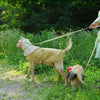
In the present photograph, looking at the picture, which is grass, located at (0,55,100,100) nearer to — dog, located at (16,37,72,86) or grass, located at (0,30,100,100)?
grass, located at (0,30,100,100)

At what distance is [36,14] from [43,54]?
631 centimetres

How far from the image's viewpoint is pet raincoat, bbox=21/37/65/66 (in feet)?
13.5

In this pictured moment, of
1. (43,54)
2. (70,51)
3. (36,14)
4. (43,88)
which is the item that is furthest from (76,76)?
(36,14)

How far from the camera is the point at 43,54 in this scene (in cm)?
421

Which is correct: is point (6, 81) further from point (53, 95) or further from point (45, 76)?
point (53, 95)

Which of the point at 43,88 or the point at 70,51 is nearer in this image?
the point at 43,88

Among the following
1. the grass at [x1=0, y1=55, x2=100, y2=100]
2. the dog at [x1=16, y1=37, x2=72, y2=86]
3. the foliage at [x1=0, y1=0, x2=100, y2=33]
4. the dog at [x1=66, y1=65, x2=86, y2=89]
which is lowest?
the grass at [x1=0, y1=55, x2=100, y2=100]

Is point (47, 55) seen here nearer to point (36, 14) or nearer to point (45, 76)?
point (45, 76)

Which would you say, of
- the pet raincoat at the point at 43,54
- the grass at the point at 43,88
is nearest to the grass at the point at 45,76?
the grass at the point at 43,88

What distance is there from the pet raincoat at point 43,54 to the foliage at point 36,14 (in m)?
6.03

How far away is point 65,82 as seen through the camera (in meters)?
4.13

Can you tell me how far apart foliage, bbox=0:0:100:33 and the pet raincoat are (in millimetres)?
6035

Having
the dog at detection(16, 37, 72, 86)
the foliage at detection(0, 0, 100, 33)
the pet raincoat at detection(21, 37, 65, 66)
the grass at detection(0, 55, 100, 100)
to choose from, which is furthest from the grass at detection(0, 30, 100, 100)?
the foliage at detection(0, 0, 100, 33)

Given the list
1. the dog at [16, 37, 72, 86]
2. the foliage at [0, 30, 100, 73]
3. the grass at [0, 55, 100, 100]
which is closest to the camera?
the grass at [0, 55, 100, 100]
